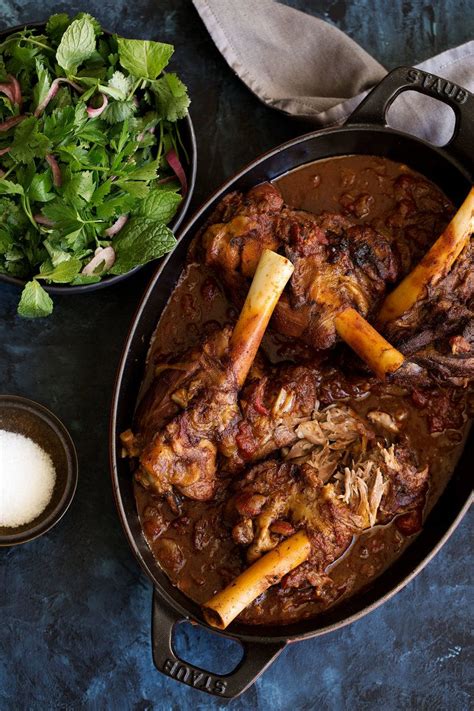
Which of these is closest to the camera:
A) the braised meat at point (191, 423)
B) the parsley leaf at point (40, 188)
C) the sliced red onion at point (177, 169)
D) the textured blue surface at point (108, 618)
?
the braised meat at point (191, 423)

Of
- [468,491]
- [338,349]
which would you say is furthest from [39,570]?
[468,491]

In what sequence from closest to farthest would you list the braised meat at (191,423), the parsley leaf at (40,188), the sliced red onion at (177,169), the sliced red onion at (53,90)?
the braised meat at (191,423)
the parsley leaf at (40,188)
the sliced red onion at (53,90)
the sliced red onion at (177,169)

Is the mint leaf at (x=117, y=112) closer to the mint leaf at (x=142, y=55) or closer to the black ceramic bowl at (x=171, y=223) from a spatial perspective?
the mint leaf at (x=142, y=55)

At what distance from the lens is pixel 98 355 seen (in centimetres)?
378

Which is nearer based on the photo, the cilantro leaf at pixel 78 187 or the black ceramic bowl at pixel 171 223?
the cilantro leaf at pixel 78 187

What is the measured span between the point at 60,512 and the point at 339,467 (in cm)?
124

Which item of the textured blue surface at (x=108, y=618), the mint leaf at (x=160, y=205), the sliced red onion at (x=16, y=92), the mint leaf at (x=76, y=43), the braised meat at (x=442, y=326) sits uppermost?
the mint leaf at (x=76, y=43)

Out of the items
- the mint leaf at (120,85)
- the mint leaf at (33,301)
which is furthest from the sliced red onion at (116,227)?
the mint leaf at (120,85)

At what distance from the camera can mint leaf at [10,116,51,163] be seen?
3.19 meters

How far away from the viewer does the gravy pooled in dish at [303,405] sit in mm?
3199

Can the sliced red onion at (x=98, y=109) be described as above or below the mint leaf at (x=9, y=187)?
above

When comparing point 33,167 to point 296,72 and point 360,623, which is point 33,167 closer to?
point 296,72

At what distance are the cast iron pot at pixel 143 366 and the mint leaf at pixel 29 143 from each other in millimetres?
663

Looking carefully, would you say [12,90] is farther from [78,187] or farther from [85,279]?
[85,279]
